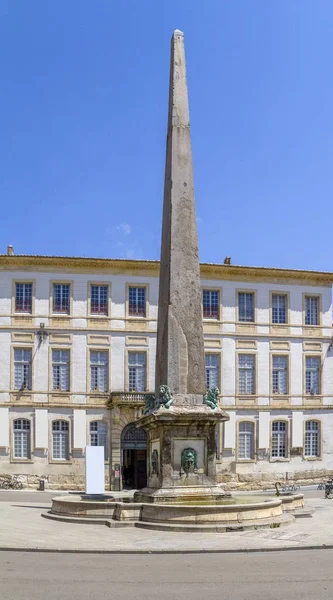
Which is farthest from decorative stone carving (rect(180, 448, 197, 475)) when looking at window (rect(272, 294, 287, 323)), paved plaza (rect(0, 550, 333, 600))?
window (rect(272, 294, 287, 323))

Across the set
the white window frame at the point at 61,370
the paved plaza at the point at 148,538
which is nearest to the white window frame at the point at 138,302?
the white window frame at the point at 61,370

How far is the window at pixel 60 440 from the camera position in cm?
3409

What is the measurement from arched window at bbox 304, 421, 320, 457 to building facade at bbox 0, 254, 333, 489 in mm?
43

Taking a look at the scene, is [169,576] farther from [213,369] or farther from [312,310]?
[312,310]

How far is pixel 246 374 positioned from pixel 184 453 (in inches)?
830

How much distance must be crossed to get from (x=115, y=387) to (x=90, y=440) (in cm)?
234

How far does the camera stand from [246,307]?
36.7m

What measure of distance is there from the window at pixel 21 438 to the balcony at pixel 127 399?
347cm

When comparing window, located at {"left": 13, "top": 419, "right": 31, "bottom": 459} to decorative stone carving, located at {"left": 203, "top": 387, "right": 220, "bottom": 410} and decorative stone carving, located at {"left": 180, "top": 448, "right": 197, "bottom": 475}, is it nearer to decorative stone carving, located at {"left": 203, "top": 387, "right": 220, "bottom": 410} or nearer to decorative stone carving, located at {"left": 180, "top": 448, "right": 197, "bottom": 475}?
decorative stone carving, located at {"left": 203, "top": 387, "right": 220, "bottom": 410}

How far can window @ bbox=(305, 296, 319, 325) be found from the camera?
3738 cm

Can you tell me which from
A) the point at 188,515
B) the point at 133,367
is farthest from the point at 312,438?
the point at 188,515

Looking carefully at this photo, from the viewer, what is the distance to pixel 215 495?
15539 millimetres

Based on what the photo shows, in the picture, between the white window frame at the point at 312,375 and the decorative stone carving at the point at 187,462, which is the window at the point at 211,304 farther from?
the decorative stone carving at the point at 187,462

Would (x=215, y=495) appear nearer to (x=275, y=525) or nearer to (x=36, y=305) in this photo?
(x=275, y=525)
